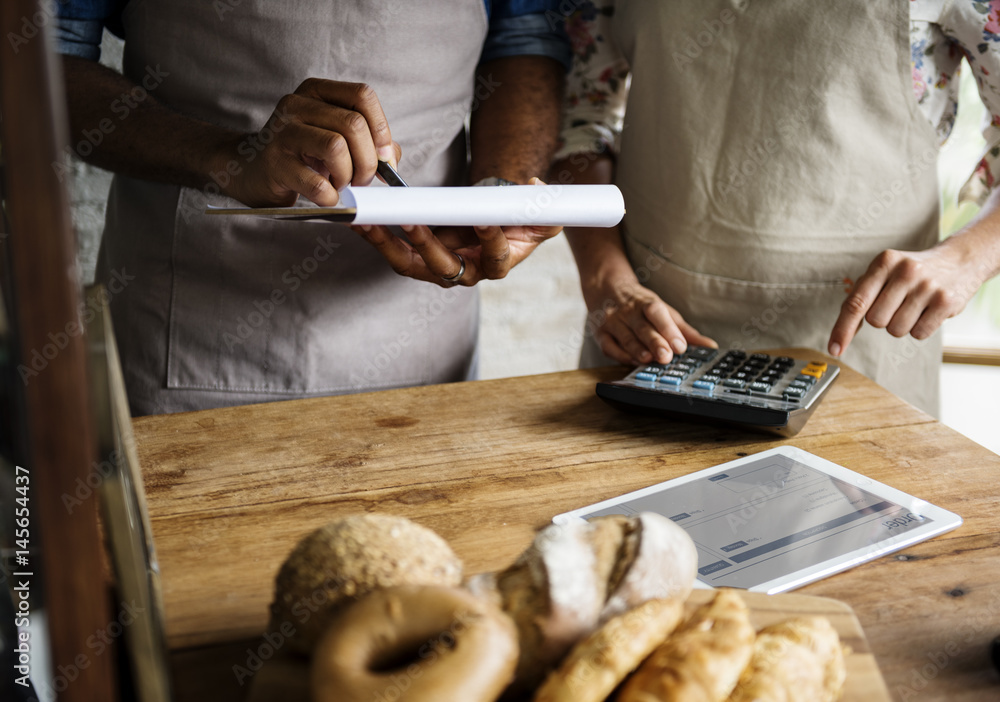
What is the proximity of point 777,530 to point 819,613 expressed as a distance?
13cm

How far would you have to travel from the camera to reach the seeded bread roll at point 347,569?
10.6 inches

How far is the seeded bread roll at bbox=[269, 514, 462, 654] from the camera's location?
269 millimetres

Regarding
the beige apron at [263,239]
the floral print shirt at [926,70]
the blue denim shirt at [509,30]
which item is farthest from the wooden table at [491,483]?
the blue denim shirt at [509,30]

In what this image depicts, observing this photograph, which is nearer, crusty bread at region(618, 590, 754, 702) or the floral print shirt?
crusty bread at region(618, 590, 754, 702)

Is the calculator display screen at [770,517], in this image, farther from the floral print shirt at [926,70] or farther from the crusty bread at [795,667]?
the floral print shirt at [926,70]

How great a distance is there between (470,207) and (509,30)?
485mm

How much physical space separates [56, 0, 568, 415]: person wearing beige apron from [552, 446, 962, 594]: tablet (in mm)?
463

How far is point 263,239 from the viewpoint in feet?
2.73

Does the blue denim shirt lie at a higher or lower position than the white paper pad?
higher

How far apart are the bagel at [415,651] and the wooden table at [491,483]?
0.39 ft

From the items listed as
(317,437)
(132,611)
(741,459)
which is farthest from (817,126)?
(132,611)

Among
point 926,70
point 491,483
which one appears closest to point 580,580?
point 491,483

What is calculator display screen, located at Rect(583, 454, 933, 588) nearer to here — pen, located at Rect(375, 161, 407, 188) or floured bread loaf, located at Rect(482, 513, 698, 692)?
floured bread loaf, located at Rect(482, 513, 698, 692)

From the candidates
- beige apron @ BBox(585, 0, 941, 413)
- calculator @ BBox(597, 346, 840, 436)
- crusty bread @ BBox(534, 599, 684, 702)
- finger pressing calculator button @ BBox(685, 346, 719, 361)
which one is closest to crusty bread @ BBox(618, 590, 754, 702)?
crusty bread @ BBox(534, 599, 684, 702)
